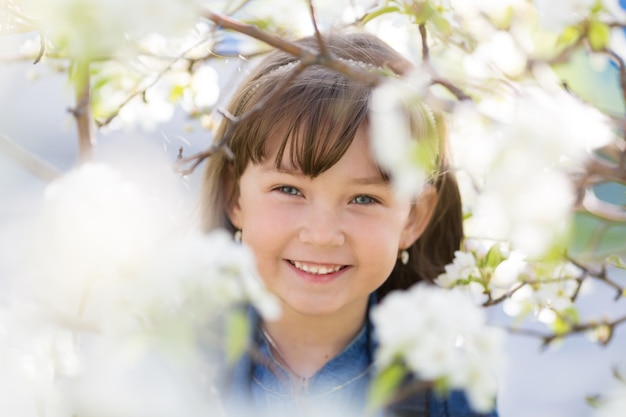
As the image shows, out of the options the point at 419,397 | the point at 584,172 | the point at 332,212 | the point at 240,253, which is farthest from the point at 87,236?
the point at 419,397

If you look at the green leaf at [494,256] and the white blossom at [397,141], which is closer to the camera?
the white blossom at [397,141]

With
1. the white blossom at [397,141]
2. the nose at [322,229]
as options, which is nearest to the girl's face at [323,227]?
the nose at [322,229]

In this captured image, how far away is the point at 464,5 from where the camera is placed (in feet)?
2.73

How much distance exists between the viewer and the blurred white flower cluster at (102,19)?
16.7 inches

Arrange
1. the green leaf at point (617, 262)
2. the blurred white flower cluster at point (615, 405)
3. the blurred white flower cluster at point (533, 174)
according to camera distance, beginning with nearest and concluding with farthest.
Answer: the blurred white flower cluster at point (533, 174) < the blurred white flower cluster at point (615, 405) < the green leaf at point (617, 262)

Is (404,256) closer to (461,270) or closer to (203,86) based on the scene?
(461,270)

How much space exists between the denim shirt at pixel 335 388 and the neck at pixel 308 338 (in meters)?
0.02

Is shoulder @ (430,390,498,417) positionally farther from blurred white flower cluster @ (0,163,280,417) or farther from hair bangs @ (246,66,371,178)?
blurred white flower cluster @ (0,163,280,417)

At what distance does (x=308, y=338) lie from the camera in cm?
147

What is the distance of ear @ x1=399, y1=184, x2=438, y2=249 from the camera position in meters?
1.46

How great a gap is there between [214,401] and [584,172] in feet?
1.00

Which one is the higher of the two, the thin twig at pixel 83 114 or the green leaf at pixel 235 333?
the thin twig at pixel 83 114

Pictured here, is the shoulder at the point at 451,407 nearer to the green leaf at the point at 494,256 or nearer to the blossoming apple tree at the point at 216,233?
the green leaf at the point at 494,256

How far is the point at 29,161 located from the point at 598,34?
390 millimetres
